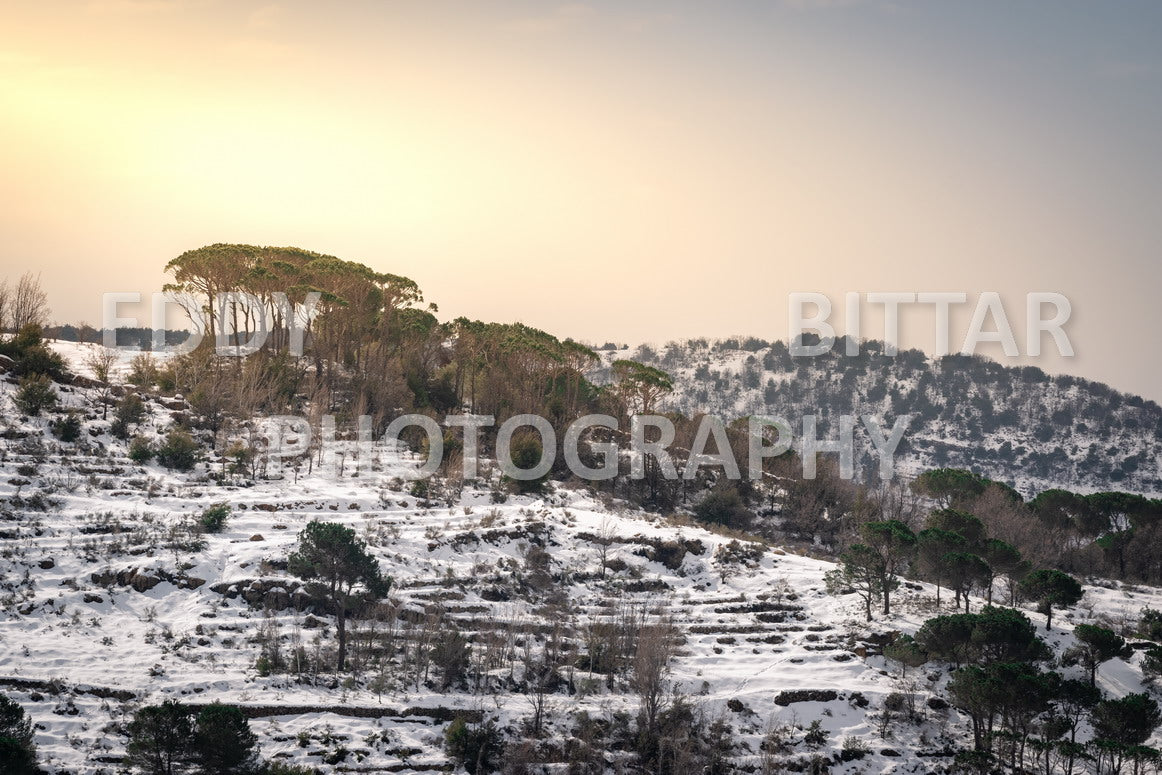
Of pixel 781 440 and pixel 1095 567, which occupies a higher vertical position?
pixel 781 440

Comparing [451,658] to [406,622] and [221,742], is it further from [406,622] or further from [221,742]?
[221,742]

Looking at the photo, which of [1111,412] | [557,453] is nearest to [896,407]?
[1111,412]

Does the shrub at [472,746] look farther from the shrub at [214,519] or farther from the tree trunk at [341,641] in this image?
the shrub at [214,519]

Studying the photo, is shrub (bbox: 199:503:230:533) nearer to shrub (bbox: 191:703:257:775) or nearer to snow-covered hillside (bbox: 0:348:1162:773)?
snow-covered hillside (bbox: 0:348:1162:773)

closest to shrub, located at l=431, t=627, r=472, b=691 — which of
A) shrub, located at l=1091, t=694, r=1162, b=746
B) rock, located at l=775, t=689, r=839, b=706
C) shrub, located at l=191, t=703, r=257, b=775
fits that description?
shrub, located at l=191, t=703, r=257, b=775

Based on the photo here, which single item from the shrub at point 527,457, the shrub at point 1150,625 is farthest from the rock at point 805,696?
the shrub at point 527,457

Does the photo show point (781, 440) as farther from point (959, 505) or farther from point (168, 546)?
→ point (168, 546)
